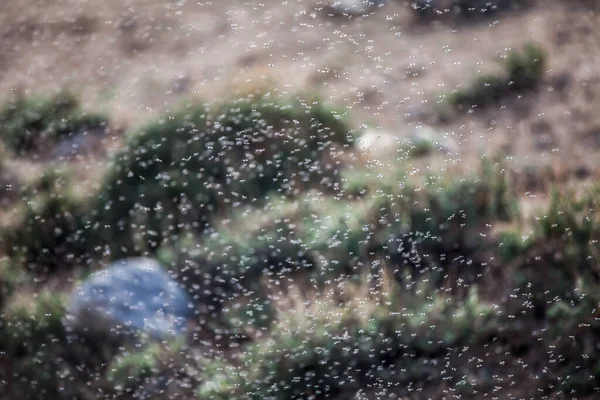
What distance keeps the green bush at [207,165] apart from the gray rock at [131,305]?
0.09 metres

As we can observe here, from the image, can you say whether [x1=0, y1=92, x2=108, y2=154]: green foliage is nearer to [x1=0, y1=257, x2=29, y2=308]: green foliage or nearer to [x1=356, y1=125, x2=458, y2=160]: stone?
[x1=0, y1=257, x2=29, y2=308]: green foliage

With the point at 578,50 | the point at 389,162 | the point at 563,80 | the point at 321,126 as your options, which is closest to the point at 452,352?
the point at 389,162

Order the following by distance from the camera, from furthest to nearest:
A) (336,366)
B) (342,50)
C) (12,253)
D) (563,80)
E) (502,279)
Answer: (342,50) → (563,80) → (12,253) → (502,279) → (336,366)

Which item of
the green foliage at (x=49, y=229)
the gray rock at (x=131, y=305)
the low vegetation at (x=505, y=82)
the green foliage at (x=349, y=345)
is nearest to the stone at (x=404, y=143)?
the low vegetation at (x=505, y=82)

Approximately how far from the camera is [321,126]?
1.79 metres

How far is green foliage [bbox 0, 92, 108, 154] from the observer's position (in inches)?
75.0

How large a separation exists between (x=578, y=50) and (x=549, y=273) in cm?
81

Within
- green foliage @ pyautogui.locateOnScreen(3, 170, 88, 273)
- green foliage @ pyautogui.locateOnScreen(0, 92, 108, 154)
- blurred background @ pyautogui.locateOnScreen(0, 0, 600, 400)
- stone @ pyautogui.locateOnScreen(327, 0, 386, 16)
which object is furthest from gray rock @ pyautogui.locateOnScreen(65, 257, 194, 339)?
stone @ pyautogui.locateOnScreen(327, 0, 386, 16)

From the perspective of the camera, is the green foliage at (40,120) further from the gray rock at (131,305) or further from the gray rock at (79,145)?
the gray rock at (131,305)

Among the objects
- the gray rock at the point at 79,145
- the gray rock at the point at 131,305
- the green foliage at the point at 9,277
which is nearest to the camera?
the gray rock at the point at 131,305

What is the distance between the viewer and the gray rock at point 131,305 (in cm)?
140

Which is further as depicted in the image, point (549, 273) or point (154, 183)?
point (154, 183)

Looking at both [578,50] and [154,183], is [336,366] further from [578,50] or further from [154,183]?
[578,50]

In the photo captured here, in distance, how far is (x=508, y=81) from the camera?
1906 millimetres
